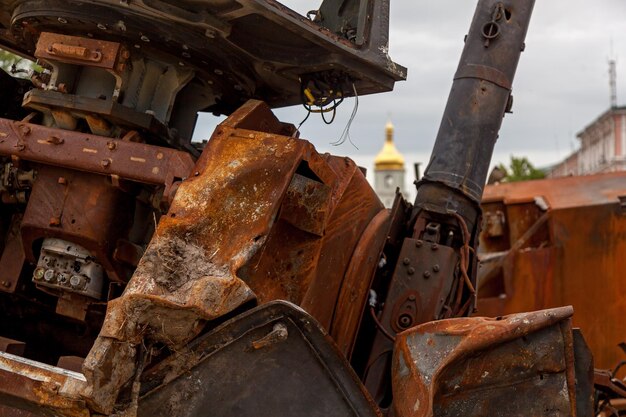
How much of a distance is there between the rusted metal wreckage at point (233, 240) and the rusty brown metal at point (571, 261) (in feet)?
5.55

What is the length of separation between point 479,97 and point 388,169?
215ft

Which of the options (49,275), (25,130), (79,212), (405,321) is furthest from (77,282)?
(405,321)

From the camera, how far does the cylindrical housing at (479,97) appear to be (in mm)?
4477

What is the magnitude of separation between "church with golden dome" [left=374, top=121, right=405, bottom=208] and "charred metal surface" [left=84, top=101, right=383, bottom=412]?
62.8 metres

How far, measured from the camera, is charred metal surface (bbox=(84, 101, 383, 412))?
2.61 m

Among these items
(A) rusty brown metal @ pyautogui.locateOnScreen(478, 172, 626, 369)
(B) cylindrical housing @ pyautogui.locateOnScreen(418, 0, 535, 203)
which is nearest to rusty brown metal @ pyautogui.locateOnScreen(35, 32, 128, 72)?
(B) cylindrical housing @ pyautogui.locateOnScreen(418, 0, 535, 203)

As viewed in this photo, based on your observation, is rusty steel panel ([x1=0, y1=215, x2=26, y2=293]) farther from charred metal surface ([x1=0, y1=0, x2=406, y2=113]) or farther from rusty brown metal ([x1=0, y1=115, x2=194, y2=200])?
charred metal surface ([x1=0, y1=0, x2=406, y2=113])

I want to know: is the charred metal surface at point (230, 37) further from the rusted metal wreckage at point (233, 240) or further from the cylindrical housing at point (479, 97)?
the cylindrical housing at point (479, 97)

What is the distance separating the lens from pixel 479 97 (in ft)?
15.1

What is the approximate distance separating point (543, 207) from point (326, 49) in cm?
302

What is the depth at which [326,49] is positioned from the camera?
3.66 metres

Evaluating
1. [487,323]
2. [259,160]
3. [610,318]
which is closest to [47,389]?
[259,160]

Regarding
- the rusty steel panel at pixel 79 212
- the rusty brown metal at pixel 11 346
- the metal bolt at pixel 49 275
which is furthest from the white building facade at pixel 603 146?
the rusty brown metal at pixel 11 346

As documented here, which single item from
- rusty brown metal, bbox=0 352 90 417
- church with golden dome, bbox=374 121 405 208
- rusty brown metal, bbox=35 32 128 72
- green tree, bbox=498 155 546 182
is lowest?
rusty brown metal, bbox=0 352 90 417
